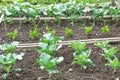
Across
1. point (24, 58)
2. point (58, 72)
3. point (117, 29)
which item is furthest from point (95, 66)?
point (117, 29)

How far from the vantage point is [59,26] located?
5004mm

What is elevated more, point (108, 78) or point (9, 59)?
point (9, 59)

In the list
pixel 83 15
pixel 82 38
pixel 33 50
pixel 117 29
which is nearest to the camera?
pixel 33 50

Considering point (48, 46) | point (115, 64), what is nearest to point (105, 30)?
point (48, 46)

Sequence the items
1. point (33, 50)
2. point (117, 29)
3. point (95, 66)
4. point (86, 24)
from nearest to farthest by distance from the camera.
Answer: point (95, 66)
point (33, 50)
point (117, 29)
point (86, 24)

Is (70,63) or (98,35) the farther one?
(98,35)

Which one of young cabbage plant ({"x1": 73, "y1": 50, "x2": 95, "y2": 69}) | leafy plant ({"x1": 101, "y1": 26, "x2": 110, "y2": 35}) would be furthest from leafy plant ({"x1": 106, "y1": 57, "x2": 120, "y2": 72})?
leafy plant ({"x1": 101, "y1": 26, "x2": 110, "y2": 35})

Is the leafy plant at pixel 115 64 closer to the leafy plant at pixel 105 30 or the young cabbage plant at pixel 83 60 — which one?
the young cabbage plant at pixel 83 60

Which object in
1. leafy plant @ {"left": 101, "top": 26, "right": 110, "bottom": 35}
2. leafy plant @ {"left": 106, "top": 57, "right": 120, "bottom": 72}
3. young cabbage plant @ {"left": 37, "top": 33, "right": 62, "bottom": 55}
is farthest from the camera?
leafy plant @ {"left": 101, "top": 26, "right": 110, "bottom": 35}

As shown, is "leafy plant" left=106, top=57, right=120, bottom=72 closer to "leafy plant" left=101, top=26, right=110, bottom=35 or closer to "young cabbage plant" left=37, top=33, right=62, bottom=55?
"young cabbage plant" left=37, top=33, right=62, bottom=55

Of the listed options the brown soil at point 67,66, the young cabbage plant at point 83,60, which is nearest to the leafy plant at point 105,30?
the brown soil at point 67,66

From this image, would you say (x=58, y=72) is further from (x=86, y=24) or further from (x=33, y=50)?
(x=86, y=24)

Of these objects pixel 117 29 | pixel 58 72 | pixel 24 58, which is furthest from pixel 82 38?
pixel 58 72

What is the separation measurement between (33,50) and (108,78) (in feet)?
3.57
